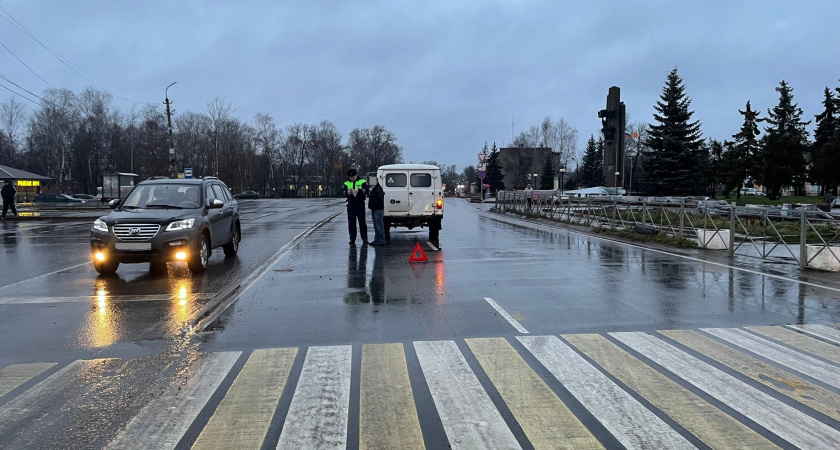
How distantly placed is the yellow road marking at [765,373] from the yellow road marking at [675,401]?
2.48 ft

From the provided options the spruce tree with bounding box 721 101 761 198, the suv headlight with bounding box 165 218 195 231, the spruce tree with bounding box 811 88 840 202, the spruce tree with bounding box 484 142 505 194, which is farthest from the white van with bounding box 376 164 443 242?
the spruce tree with bounding box 484 142 505 194

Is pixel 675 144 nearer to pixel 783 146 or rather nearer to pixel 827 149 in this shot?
pixel 827 149

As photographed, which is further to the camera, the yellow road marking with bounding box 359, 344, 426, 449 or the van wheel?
the van wheel

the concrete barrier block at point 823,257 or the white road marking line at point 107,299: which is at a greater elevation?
the concrete barrier block at point 823,257

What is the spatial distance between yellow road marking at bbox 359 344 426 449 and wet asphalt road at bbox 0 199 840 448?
0.08 meters

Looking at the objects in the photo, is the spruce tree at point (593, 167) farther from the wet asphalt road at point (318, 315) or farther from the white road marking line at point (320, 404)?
the white road marking line at point (320, 404)

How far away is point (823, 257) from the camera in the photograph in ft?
38.4

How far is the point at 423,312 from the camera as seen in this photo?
777 centimetres

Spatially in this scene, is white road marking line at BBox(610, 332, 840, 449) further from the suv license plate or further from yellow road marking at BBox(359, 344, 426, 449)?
the suv license plate

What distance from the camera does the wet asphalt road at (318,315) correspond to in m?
4.36

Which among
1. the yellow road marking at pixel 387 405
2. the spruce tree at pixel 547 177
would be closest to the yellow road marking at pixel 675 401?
the yellow road marking at pixel 387 405

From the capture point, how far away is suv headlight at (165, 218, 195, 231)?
34.7 ft

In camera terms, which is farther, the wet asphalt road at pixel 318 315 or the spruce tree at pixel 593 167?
the spruce tree at pixel 593 167

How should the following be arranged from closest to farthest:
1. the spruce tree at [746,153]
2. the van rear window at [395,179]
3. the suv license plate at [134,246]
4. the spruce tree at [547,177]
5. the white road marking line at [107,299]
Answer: the white road marking line at [107,299], the suv license plate at [134,246], the van rear window at [395,179], the spruce tree at [746,153], the spruce tree at [547,177]
